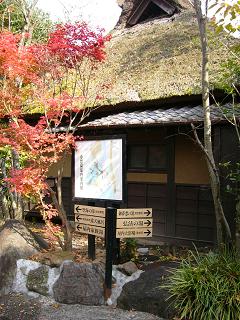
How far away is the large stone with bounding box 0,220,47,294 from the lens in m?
6.02

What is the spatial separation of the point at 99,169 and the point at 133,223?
1.03 metres

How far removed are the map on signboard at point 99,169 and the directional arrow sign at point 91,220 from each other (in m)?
0.33

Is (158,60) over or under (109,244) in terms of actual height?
over

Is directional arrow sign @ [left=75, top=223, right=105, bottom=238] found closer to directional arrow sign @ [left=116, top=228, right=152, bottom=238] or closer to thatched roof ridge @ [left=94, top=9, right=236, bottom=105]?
directional arrow sign @ [left=116, top=228, right=152, bottom=238]

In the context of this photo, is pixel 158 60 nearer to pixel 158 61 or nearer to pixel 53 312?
pixel 158 61

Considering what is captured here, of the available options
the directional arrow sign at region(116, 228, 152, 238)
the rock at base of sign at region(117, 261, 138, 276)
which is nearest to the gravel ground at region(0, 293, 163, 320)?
the rock at base of sign at region(117, 261, 138, 276)

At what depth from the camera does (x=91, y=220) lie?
235 inches

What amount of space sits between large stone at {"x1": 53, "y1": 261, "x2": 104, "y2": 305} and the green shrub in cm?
107

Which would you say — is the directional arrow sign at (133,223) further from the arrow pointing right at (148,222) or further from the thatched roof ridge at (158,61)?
the thatched roof ridge at (158,61)

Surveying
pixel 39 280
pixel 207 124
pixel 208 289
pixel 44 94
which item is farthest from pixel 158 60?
pixel 208 289

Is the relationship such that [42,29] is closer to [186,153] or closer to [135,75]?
[135,75]

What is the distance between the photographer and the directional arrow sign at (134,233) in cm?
565

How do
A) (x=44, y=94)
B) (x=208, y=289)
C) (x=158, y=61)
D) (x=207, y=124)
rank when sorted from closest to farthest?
(x=208, y=289) < (x=207, y=124) < (x=44, y=94) < (x=158, y=61)

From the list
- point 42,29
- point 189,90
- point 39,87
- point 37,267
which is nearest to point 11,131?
point 39,87
